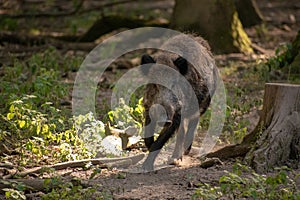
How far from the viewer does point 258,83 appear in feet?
31.7

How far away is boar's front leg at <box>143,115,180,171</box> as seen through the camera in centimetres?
611

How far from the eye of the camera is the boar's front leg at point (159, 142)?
20.0 feet

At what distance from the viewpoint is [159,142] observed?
6.20 m

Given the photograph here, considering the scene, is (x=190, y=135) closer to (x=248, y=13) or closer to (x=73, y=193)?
(x=73, y=193)

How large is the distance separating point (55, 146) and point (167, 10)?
12226 mm

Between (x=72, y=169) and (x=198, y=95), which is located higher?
(x=198, y=95)

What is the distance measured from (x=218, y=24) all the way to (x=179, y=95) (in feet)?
17.9

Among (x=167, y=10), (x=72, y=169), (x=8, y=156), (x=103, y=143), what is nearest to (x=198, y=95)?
(x=103, y=143)

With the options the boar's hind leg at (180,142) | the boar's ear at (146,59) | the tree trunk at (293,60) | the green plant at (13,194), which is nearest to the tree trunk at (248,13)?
the tree trunk at (293,60)

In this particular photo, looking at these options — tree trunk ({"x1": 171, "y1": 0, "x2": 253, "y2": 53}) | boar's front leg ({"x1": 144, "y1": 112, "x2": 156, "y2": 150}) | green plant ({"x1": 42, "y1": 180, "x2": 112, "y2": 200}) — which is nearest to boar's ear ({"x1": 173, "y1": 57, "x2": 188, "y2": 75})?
boar's front leg ({"x1": 144, "y1": 112, "x2": 156, "y2": 150})

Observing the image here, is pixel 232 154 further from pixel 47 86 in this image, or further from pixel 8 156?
pixel 47 86

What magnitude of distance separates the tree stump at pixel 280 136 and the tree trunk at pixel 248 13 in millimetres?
8368

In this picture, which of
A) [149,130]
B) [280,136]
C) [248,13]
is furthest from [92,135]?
[248,13]

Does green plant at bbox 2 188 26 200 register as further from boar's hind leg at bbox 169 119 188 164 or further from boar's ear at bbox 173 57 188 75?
boar's ear at bbox 173 57 188 75
